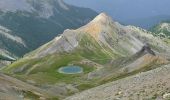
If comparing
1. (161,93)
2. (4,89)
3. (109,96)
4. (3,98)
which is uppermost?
(4,89)

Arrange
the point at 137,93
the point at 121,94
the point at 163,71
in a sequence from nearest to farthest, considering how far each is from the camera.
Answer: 1. the point at 137,93
2. the point at 121,94
3. the point at 163,71

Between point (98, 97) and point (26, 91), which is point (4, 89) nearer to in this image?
point (26, 91)

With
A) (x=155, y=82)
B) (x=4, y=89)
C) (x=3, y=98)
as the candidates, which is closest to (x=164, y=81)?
(x=155, y=82)

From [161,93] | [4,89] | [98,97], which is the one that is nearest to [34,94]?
[4,89]

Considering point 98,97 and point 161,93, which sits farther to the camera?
point 98,97

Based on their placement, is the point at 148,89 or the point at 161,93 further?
the point at 148,89

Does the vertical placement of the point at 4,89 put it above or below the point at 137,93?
above

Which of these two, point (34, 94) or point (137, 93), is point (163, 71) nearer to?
point (137, 93)

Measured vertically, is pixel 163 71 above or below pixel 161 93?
above

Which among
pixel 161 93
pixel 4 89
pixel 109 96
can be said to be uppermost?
pixel 4 89

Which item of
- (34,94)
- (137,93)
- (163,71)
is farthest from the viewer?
(34,94)
